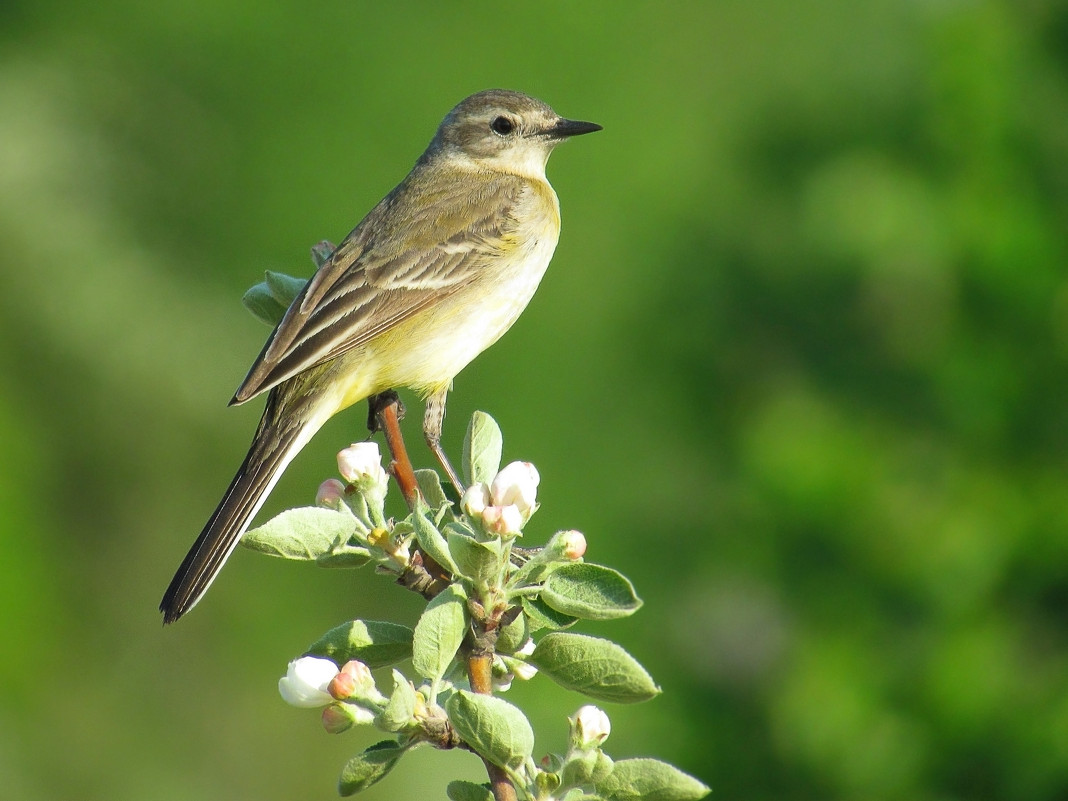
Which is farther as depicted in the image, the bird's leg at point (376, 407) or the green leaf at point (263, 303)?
the bird's leg at point (376, 407)

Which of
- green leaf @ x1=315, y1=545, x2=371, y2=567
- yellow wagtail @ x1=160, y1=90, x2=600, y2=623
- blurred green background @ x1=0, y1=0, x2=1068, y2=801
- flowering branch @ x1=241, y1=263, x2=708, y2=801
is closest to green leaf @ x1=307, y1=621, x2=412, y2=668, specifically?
flowering branch @ x1=241, y1=263, x2=708, y2=801

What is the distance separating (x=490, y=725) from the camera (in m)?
1.96

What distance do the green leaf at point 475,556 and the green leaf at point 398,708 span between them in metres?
0.22

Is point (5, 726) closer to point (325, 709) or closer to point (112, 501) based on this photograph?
point (112, 501)

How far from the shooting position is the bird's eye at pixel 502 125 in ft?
19.2

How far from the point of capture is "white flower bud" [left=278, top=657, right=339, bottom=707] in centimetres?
210

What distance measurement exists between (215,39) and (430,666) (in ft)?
36.8

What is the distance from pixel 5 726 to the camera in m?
7.62

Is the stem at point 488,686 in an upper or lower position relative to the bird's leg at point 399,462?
lower

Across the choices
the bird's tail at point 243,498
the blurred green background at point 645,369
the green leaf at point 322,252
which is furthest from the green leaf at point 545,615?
the blurred green background at point 645,369

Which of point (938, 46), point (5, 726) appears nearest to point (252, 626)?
point (5, 726)

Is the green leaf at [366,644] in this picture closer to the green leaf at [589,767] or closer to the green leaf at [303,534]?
the green leaf at [303,534]

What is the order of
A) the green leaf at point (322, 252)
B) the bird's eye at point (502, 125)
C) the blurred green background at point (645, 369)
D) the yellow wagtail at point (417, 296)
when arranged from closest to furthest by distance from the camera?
the yellow wagtail at point (417, 296)
the green leaf at point (322, 252)
the blurred green background at point (645, 369)
the bird's eye at point (502, 125)

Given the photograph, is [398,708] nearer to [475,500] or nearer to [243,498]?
[475,500]
